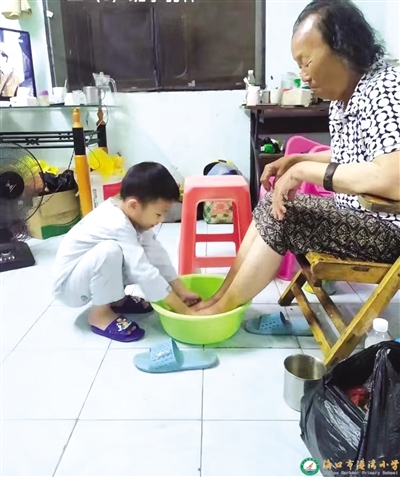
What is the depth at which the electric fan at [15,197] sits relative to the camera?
73.9 inches

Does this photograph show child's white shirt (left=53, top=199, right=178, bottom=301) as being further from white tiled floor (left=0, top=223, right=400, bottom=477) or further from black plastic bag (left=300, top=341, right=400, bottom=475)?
black plastic bag (left=300, top=341, right=400, bottom=475)

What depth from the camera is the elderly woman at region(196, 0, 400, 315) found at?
0.99 m

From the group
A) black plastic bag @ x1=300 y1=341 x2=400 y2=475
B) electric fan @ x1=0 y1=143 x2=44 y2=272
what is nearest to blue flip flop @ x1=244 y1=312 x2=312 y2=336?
black plastic bag @ x1=300 y1=341 x2=400 y2=475

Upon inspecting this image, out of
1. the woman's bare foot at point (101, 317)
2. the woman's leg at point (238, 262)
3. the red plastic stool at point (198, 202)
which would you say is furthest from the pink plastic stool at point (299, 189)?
the woman's bare foot at point (101, 317)

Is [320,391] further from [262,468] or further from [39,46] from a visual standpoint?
[39,46]

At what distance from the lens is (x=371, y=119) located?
1.03m

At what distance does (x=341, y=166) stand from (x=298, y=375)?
55cm

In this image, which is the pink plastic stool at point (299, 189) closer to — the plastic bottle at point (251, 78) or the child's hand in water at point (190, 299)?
the child's hand in water at point (190, 299)

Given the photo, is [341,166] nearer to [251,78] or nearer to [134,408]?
[134,408]

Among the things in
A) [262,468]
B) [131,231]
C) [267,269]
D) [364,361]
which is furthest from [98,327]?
[364,361]

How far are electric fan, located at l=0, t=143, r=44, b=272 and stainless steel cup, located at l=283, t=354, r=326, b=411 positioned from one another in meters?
1.40

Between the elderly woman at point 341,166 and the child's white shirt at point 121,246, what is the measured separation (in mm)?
238

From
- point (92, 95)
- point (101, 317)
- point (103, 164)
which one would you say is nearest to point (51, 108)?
point (92, 95)

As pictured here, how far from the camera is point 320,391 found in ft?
2.89
